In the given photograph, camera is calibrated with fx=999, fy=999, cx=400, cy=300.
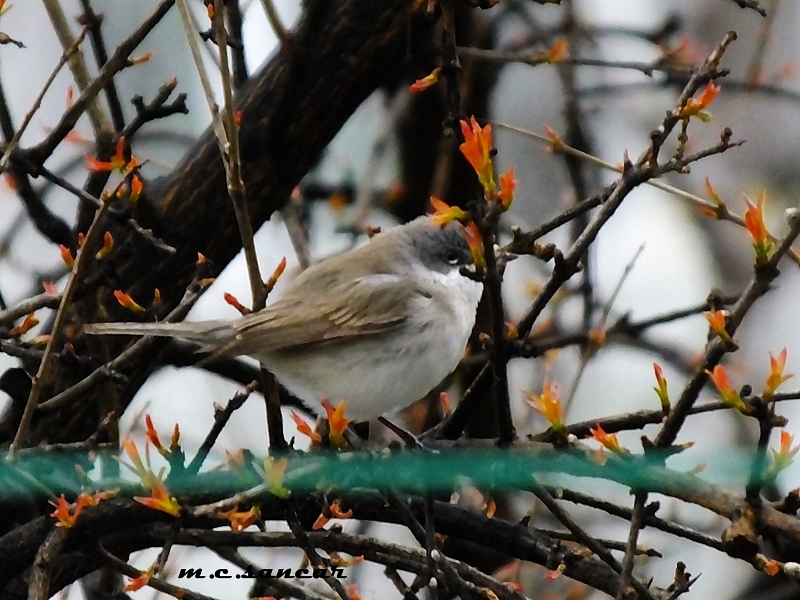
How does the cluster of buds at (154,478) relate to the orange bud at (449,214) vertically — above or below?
below

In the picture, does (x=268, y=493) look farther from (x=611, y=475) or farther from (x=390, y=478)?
(x=611, y=475)

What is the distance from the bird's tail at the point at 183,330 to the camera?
2043 mm

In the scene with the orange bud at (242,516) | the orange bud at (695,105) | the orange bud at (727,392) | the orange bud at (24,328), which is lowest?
the orange bud at (242,516)

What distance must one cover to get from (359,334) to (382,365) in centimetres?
10

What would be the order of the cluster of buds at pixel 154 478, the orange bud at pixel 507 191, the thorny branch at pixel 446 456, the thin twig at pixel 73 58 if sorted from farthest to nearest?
the thin twig at pixel 73 58 → the cluster of buds at pixel 154 478 → the thorny branch at pixel 446 456 → the orange bud at pixel 507 191

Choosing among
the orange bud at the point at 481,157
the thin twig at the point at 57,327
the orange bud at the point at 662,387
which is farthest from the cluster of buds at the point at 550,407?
the thin twig at the point at 57,327

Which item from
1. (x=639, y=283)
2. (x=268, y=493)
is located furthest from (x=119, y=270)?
(x=639, y=283)

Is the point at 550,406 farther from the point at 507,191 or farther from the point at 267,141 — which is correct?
the point at 267,141

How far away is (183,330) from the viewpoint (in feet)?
6.95

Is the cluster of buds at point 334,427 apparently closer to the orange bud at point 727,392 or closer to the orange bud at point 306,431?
the orange bud at point 306,431

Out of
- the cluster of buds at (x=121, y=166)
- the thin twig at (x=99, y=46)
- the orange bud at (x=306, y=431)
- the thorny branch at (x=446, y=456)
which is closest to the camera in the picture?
the thorny branch at (x=446, y=456)

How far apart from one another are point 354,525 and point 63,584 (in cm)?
133

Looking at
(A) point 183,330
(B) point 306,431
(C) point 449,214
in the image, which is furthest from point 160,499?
(C) point 449,214

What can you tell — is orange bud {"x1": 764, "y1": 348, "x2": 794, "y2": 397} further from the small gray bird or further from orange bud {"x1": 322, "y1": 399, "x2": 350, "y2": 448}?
the small gray bird
